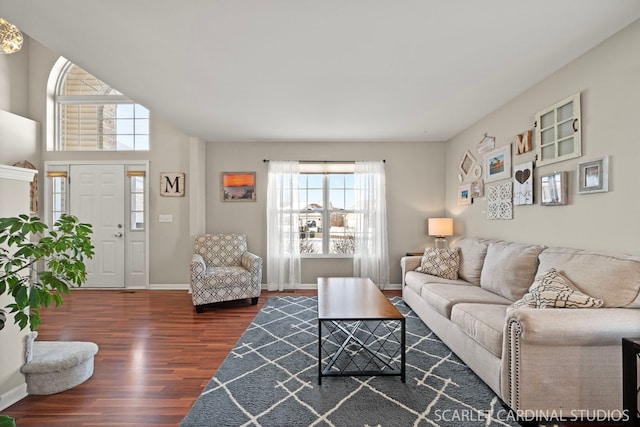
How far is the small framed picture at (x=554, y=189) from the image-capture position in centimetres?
264

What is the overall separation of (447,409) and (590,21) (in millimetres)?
2659

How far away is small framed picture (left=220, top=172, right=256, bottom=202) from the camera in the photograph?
518cm

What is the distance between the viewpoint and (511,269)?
280 centimetres

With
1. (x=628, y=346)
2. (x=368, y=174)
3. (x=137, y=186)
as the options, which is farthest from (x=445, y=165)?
(x=137, y=186)

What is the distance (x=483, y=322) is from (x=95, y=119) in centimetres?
636

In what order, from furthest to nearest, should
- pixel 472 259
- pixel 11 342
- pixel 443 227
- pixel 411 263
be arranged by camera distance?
pixel 443 227, pixel 411 263, pixel 472 259, pixel 11 342

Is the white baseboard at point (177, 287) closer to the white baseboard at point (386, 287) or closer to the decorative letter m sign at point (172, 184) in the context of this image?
the white baseboard at point (386, 287)

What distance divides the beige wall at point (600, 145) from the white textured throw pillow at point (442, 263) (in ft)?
2.57

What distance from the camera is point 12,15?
1961mm

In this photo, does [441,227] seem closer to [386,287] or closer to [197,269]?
[386,287]

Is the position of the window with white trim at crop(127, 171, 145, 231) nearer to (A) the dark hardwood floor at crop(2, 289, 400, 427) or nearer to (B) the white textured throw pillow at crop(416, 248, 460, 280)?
(A) the dark hardwood floor at crop(2, 289, 400, 427)

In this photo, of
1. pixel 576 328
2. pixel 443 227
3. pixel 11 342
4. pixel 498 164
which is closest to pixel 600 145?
pixel 498 164

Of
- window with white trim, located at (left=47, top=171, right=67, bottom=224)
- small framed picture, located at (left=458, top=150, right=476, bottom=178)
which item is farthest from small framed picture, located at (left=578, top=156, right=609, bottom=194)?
window with white trim, located at (left=47, top=171, right=67, bottom=224)

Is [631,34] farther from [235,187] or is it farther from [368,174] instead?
[235,187]
